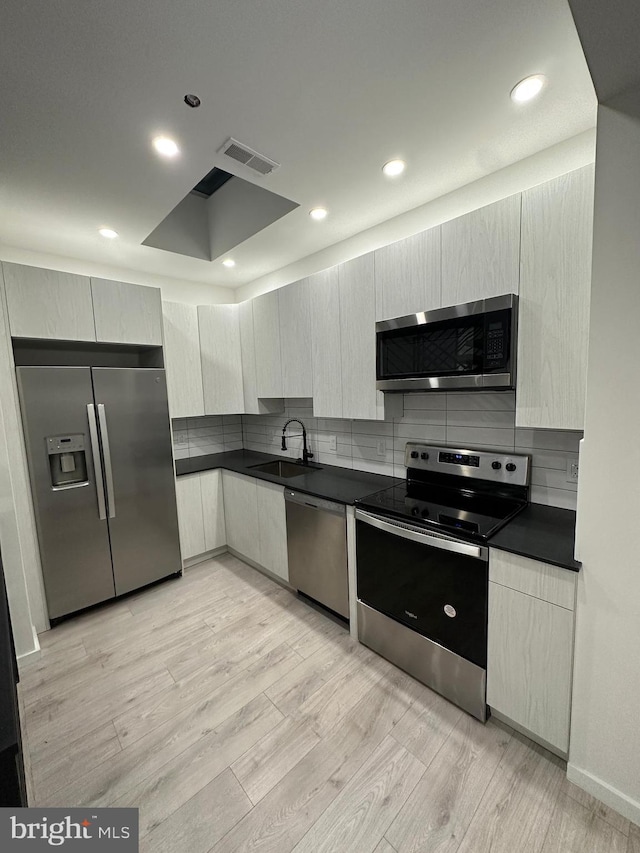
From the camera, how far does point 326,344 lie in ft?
8.11

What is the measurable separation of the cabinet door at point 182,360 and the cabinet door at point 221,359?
0.19 feet

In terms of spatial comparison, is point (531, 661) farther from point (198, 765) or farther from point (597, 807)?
point (198, 765)

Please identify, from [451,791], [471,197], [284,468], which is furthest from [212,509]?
[471,197]

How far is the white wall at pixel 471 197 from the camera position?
5.43 ft

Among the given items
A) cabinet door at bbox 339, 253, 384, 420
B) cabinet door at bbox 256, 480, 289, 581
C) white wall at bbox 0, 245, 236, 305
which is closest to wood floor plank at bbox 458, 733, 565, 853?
cabinet door at bbox 256, 480, 289, 581

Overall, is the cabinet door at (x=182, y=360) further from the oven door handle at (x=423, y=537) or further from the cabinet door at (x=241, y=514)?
the oven door handle at (x=423, y=537)

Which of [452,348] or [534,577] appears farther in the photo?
[452,348]

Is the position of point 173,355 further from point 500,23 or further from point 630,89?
point 630,89

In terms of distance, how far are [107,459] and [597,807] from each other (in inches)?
123

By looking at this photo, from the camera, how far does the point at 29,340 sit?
2352mm

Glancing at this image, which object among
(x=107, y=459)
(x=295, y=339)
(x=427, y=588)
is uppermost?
(x=295, y=339)

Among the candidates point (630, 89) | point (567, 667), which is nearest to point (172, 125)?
point (630, 89)

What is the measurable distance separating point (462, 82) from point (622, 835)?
2.81 m

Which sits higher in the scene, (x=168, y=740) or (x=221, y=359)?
(x=221, y=359)
